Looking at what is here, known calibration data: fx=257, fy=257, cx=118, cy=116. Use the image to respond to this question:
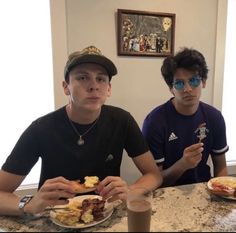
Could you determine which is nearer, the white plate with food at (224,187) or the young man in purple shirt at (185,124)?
the white plate with food at (224,187)

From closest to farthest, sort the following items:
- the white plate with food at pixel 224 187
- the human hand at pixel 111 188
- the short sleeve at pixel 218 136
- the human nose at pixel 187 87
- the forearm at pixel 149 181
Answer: the human hand at pixel 111 188, the white plate with food at pixel 224 187, the forearm at pixel 149 181, the human nose at pixel 187 87, the short sleeve at pixel 218 136

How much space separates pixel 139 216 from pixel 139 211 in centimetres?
2

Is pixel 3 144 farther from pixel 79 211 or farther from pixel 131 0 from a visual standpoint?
pixel 131 0

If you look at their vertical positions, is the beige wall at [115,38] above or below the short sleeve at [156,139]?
above

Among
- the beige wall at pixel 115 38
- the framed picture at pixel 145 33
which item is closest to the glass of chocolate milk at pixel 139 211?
the beige wall at pixel 115 38

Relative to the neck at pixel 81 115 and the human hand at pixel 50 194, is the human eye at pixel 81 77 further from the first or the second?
the human hand at pixel 50 194

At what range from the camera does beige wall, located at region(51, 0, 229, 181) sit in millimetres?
2008

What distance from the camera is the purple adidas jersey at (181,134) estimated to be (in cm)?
164

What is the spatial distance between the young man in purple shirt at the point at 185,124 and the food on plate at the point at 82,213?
2.20 feet

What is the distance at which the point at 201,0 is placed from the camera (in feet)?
7.66

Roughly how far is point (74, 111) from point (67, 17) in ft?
3.30

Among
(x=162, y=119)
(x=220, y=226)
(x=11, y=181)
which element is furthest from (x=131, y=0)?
(x=220, y=226)

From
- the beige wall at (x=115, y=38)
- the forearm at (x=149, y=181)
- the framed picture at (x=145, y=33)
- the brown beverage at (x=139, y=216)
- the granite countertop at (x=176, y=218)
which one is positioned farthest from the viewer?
the framed picture at (x=145, y=33)

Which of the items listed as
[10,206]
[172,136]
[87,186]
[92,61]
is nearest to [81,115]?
[92,61]
